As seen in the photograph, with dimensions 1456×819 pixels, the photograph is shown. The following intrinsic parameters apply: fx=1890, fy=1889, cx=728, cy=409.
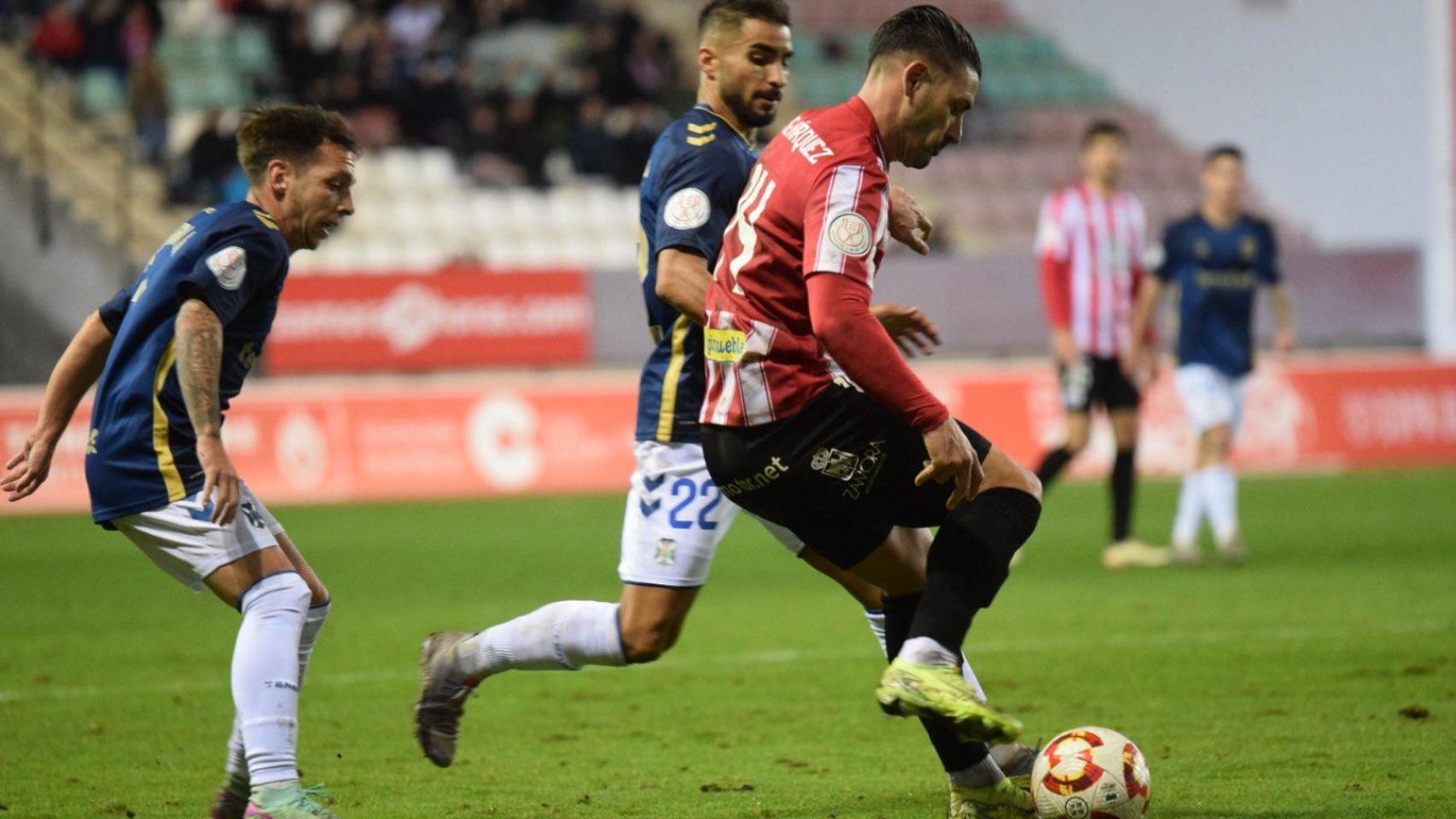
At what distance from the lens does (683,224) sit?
16.5 feet

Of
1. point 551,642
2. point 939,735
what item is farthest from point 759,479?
point 551,642

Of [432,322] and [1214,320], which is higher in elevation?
→ [432,322]

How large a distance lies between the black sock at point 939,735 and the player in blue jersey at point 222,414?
59.4 inches

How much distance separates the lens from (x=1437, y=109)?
70.2 feet

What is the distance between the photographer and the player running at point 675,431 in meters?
5.09

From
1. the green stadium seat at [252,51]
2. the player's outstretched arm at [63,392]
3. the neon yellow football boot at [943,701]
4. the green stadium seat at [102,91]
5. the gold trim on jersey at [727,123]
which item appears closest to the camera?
the neon yellow football boot at [943,701]

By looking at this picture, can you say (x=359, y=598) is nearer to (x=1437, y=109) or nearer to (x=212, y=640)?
(x=212, y=640)

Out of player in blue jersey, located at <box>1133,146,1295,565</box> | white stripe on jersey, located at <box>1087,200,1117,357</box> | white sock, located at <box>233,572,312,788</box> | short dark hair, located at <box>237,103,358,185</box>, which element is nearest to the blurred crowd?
white stripe on jersey, located at <box>1087,200,1117,357</box>

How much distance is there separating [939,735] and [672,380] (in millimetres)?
1224

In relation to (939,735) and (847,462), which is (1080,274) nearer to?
(939,735)

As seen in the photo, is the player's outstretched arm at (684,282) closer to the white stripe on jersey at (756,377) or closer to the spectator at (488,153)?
the white stripe on jersey at (756,377)

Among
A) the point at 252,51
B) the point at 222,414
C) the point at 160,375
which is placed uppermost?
the point at 252,51

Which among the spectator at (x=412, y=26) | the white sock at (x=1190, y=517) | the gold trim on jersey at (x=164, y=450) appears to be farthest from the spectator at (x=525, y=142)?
the gold trim on jersey at (x=164, y=450)

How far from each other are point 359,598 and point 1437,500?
28.4 ft
